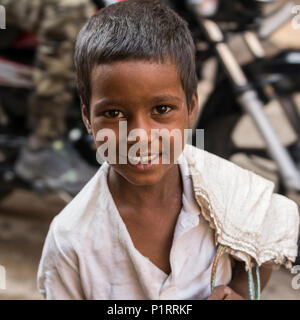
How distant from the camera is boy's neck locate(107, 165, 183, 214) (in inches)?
38.6

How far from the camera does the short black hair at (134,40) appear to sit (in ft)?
2.65

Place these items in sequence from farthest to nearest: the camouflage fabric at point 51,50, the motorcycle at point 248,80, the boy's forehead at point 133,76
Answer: the camouflage fabric at point 51,50 < the motorcycle at point 248,80 < the boy's forehead at point 133,76

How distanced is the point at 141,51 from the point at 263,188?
1.37 ft

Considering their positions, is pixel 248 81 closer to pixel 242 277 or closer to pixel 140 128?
pixel 242 277

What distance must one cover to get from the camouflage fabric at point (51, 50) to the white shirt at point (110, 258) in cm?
121

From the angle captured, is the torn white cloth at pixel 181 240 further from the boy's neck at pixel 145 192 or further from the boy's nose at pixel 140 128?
the boy's nose at pixel 140 128

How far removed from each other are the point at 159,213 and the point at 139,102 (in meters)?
0.29

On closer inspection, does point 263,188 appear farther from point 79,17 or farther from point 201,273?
point 79,17

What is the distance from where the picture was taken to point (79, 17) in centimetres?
198

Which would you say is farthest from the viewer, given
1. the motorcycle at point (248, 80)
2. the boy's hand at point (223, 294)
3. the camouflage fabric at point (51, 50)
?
the camouflage fabric at point (51, 50)

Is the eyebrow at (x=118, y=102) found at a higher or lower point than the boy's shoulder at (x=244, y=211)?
higher

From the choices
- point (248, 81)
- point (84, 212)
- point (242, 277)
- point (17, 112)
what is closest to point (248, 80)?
point (248, 81)

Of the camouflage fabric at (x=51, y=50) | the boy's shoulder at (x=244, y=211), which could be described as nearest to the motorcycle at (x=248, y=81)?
the camouflage fabric at (x=51, y=50)

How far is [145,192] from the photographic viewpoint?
3.21 ft
